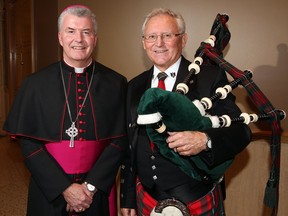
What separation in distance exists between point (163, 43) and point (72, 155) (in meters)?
0.80

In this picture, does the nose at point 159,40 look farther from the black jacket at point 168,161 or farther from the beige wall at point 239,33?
the beige wall at point 239,33

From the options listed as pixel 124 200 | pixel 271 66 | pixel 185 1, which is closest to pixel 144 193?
pixel 124 200

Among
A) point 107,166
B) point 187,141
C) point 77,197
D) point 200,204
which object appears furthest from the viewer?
point 107,166

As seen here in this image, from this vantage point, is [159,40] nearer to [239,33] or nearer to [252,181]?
[252,181]

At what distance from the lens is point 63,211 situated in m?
1.69

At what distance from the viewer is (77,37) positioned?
162cm

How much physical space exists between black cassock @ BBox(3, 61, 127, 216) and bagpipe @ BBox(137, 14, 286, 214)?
1.77 feet

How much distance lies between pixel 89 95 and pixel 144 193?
66cm

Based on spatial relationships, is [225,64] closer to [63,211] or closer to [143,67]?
[63,211]

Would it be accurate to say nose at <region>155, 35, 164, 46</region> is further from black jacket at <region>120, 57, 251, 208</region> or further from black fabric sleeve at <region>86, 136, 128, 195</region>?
black fabric sleeve at <region>86, 136, 128, 195</region>

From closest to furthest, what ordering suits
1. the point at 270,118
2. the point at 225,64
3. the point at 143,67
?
the point at 270,118 → the point at 225,64 → the point at 143,67

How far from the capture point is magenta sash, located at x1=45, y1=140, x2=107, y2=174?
168 centimetres

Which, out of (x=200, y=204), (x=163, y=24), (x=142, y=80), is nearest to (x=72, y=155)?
(x=142, y=80)

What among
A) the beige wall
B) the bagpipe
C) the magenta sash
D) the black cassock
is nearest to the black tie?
the bagpipe
